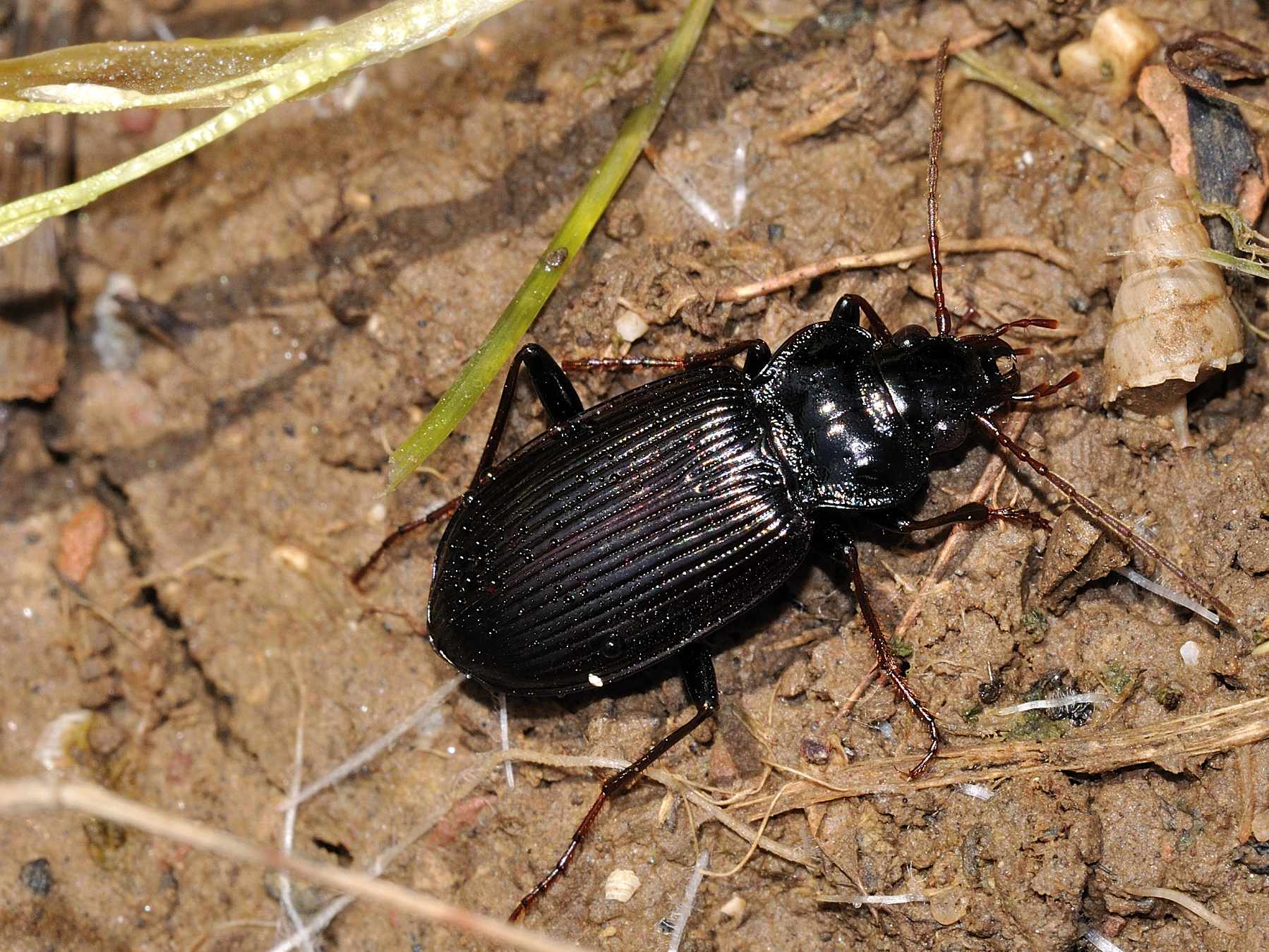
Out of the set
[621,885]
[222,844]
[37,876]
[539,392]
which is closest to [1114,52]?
[539,392]

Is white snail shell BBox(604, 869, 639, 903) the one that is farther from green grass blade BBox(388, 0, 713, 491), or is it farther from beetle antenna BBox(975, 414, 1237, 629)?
beetle antenna BBox(975, 414, 1237, 629)

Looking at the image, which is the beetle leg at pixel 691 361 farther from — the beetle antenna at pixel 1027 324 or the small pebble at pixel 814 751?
the small pebble at pixel 814 751

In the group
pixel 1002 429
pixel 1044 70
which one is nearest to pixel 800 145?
pixel 1044 70

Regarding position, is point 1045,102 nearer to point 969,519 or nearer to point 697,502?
point 969,519

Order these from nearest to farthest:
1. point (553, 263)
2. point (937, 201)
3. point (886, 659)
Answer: point (886, 659) → point (937, 201) → point (553, 263)

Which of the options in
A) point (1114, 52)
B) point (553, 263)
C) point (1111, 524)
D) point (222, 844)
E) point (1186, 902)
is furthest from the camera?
point (1114, 52)

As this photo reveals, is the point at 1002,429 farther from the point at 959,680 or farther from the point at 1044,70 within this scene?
the point at 1044,70
